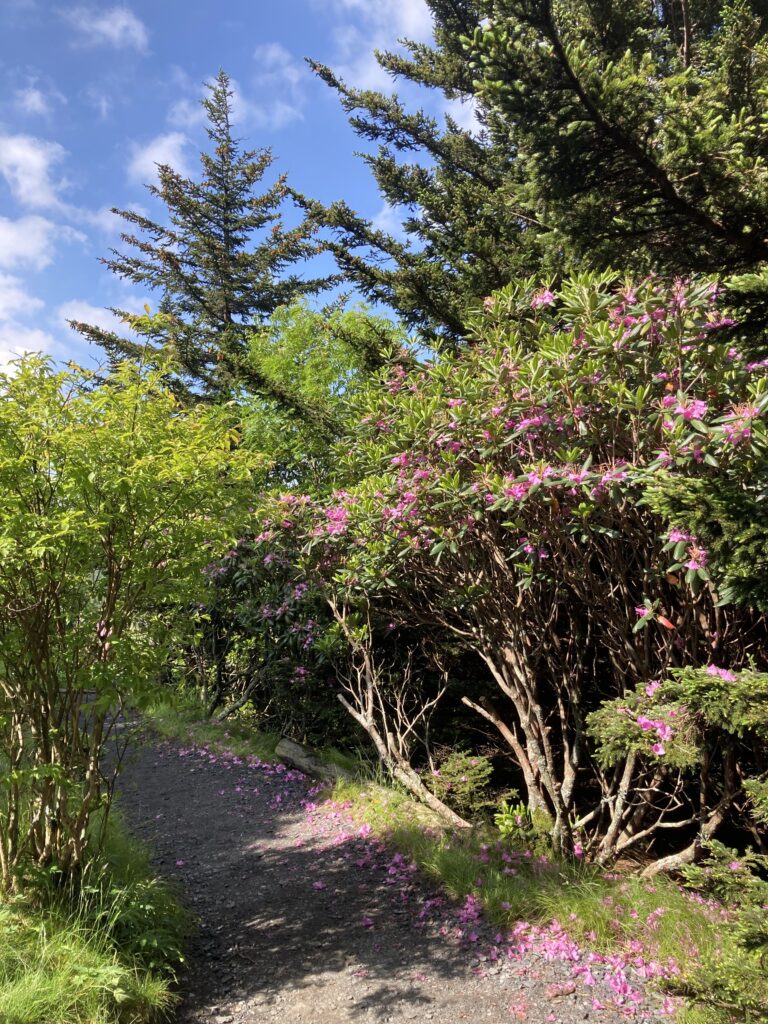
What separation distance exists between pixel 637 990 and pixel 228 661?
268 inches

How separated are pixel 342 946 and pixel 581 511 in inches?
102

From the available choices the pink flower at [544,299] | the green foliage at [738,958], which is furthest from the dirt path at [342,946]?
the pink flower at [544,299]

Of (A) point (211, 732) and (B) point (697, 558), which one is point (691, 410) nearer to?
(B) point (697, 558)

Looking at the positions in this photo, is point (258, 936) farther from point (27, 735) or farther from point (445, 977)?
point (27, 735)

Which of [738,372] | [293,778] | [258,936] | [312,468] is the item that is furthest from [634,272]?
[312,468]

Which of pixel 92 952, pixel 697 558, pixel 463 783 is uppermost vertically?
pixel 697 558

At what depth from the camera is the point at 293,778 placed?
20.7 ft

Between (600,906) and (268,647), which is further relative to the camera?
(268,647)

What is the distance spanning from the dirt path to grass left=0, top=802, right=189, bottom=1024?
0.68 ft

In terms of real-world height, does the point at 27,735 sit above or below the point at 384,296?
below

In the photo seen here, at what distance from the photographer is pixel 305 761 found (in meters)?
6.45

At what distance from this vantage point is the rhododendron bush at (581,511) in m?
2.99

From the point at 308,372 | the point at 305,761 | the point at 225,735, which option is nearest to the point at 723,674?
the point at 305,761

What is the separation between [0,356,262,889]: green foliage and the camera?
2.77 metres
